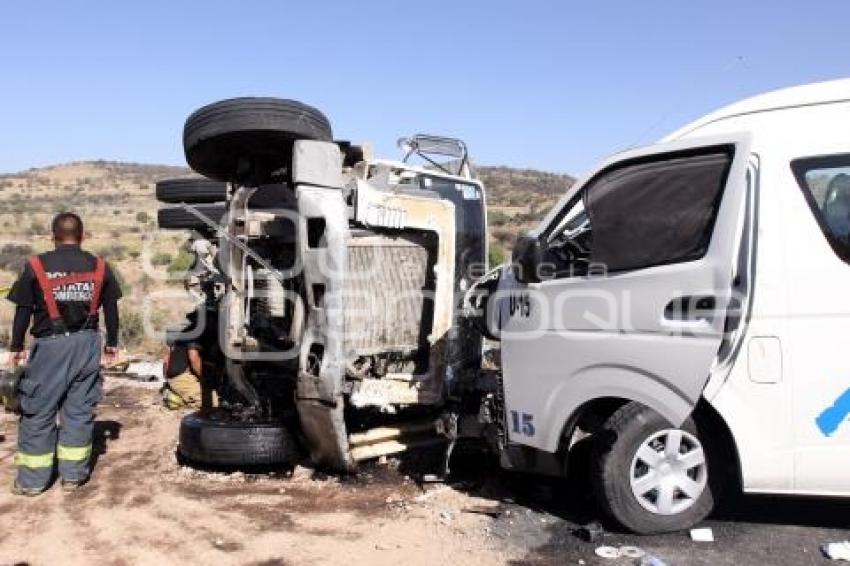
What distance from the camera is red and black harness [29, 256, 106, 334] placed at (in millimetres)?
6242

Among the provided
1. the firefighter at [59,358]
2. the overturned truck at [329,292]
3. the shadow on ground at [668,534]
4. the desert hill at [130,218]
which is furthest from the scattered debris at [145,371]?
the shadow on ground at [668,534]

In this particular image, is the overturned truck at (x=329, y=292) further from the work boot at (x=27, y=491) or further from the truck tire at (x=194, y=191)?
the truck tire at (x=194, y=191)

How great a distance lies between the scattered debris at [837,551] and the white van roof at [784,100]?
2.33m

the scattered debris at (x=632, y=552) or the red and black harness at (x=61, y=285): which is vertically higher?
the red and black harness at (x=61, y=285)

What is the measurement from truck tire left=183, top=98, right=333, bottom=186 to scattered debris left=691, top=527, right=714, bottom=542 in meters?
3.66

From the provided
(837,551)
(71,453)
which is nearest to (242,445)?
(71,453)

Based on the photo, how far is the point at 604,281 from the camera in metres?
5.02

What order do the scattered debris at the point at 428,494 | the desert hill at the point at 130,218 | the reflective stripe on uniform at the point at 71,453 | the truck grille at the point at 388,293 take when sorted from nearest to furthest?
the scattered debris at the point at 428,494 < the truck grille at the point at 388,293 < the reflective stripe on uniform at the point at 71,453 < the desert hill at the point at 130,218

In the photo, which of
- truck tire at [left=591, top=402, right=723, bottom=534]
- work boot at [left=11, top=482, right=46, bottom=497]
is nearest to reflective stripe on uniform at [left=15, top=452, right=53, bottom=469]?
work boot at [left=11, top=482, right=46, bottom=497]

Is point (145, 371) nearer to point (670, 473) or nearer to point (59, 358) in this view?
point (59, 358)

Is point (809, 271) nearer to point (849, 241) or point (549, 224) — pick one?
point (849, 241)

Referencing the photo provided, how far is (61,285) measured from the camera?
6.31 m

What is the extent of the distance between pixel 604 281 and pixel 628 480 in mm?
1103

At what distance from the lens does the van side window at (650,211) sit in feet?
15.6
